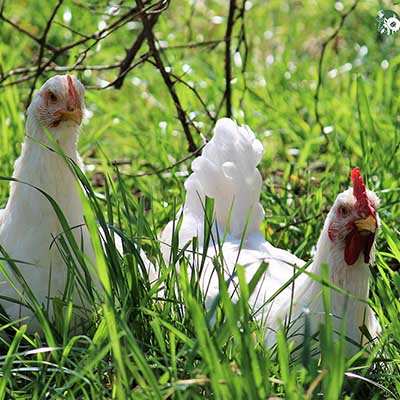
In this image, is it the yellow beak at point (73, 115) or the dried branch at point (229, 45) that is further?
the dried branch at point (229, 45)

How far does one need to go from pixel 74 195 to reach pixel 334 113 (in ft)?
6.39

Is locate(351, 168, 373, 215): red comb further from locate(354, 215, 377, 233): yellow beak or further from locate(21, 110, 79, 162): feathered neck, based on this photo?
locate(21, 110, 79, 162): feathered neck

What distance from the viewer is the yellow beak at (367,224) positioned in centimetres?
301

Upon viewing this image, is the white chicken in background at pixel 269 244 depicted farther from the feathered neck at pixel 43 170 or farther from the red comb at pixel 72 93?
the red comb at pixel 72 93

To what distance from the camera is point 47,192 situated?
10.2 feet

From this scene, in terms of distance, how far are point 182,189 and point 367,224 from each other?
1200mm

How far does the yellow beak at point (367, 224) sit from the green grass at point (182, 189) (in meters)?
0.17

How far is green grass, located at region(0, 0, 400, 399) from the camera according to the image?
2348 mm

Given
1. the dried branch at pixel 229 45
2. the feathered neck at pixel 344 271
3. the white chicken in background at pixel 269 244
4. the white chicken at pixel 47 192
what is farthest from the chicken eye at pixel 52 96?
the dried branch at pixel 229 45

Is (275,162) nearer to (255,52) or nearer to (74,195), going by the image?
(255,52)

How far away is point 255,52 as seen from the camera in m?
5.92

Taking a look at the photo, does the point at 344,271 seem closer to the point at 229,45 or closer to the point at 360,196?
the point at 360,196

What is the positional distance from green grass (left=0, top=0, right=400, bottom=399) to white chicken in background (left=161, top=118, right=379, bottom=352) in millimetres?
109

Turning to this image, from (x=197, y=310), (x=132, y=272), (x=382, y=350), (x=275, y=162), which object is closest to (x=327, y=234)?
(x=382, y=350)
